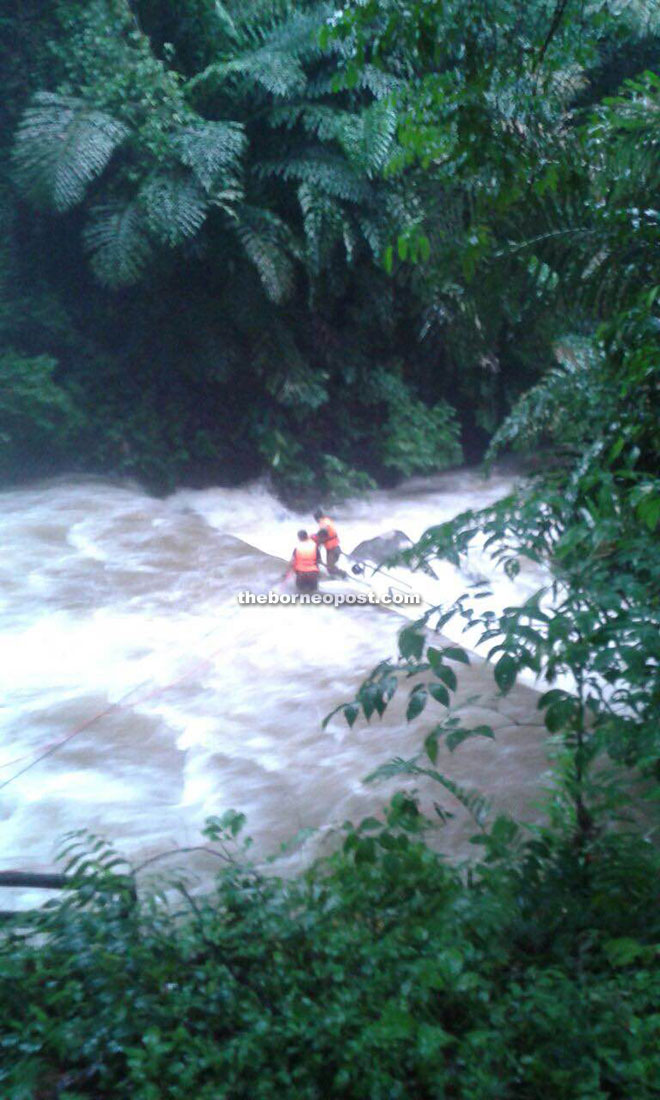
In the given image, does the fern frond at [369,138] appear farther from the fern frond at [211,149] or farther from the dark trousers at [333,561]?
the dark trousers at [333,561]

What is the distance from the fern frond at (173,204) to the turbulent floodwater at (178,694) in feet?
10.5

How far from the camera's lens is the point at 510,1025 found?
2.21 metres

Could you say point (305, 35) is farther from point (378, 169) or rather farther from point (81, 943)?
point (81, 943)

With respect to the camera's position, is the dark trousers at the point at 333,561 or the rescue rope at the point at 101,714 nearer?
the rescue rope at the point at 101,714

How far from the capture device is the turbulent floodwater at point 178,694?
537 centimetres

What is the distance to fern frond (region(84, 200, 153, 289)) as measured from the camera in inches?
421

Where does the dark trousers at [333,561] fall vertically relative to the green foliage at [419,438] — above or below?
below

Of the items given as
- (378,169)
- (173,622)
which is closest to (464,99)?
(173,622)

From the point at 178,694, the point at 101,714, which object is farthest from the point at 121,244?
the point at 101,714

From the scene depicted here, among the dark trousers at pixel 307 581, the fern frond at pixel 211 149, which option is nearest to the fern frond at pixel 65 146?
the fern frond at pixel 211 149

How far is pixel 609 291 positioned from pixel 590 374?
1.26 ft

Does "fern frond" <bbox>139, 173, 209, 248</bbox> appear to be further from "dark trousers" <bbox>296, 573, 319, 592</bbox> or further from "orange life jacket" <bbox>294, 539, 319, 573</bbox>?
"dark trousers" <bbox>296, 573, 319, 592</bbox>

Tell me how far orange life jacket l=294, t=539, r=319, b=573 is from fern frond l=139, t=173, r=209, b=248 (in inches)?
152

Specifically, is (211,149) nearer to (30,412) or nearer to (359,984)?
(30,412)
